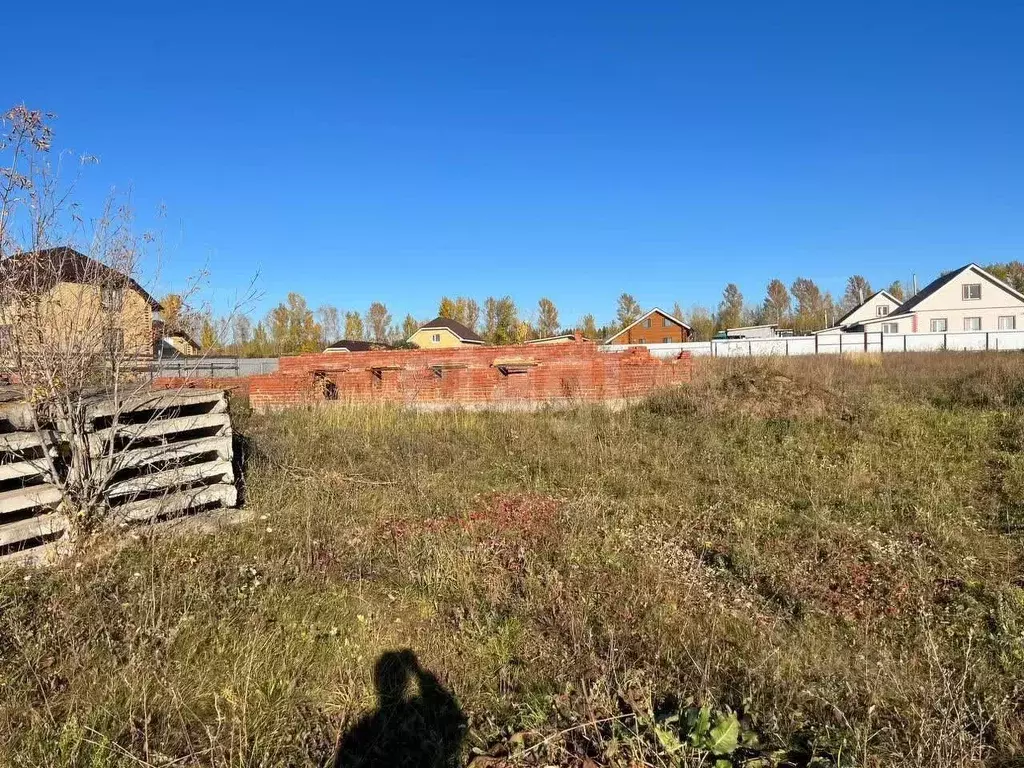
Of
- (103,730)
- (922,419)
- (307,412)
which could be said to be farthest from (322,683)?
(922,419)

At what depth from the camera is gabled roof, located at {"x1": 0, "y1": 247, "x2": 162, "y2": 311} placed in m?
3.77

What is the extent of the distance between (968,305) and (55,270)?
4213 cm

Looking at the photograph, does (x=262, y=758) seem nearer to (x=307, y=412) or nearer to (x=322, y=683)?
(x=322, y=683)

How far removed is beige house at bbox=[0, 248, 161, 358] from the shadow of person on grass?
326 cm

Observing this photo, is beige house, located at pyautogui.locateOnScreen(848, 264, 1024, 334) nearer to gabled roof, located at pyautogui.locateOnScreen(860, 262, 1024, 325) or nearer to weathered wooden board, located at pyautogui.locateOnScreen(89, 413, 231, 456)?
gabled roof, located at pyautogui.locateOnScreen(860, 262, 1024, 325)

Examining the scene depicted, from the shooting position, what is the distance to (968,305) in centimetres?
3284

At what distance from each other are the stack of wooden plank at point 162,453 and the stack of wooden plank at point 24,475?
1.00 feet

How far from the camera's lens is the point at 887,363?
16672 mm

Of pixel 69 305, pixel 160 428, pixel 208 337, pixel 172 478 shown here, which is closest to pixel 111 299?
pixel 69 305

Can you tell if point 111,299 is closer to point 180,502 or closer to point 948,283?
point 180,502

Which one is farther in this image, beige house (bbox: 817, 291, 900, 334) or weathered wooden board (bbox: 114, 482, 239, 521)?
beige house (bbox: 817, 291, 900, 334)

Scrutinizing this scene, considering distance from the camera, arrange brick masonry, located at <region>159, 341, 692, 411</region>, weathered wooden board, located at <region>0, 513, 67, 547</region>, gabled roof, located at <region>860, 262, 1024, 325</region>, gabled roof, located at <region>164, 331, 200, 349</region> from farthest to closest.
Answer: gabled roof, located at <region>860, 262, 1024, 325</region> < brick masonry, located at <region>159, 341, 692, 411</region> < gabled roof, located at <region>164, 331, 200, 349</region> < weathered wooden board, located at <region>0, 513, 67, 547</region>

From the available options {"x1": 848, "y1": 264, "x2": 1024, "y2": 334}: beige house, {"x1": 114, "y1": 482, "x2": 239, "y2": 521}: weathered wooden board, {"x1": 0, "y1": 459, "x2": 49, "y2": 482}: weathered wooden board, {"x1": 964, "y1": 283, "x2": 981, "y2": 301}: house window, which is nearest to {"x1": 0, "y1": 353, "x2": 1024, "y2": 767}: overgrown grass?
{"x1": 114, "y1": 482, "x2": 239, "y2": 521}: weathered wooden board

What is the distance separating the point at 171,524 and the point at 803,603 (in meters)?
4.58
